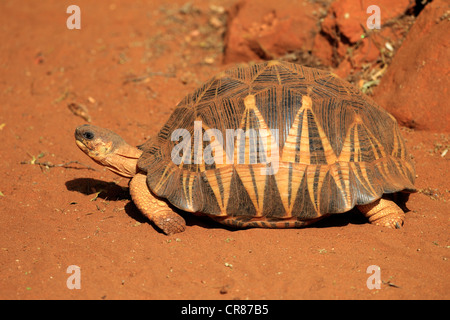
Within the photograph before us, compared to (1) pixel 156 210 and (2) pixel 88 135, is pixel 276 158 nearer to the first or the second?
(1) pixel 156 210

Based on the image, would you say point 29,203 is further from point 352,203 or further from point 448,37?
point 448,37

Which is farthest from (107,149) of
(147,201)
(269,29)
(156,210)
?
(269,29)

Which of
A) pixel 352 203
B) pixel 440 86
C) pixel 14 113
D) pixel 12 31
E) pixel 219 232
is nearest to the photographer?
pixel 352 203

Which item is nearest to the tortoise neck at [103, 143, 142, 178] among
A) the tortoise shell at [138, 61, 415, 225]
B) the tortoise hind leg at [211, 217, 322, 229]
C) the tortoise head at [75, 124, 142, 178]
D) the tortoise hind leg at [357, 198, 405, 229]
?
the tortoise head at [75, 124, 142, 178]

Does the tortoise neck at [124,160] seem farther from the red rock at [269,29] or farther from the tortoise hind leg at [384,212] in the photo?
the red rock at [269,29]

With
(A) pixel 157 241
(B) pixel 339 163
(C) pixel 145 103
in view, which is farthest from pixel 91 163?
(B) pixel 339 163
